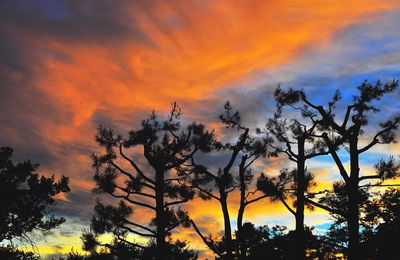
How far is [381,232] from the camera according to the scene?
76.8 feet

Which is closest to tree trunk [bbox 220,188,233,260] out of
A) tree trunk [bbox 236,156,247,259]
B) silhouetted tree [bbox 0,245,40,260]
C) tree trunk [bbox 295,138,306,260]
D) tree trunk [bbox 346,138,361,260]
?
tree trunk [bbox 236,156,247,259]

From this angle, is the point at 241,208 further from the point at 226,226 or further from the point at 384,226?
the point at 384,226

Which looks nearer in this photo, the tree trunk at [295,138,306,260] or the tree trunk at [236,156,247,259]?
the tree trunk at [295,138,306,260]

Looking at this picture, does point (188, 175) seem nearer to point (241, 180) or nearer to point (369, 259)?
point (241, 180)

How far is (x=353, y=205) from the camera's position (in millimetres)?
17188

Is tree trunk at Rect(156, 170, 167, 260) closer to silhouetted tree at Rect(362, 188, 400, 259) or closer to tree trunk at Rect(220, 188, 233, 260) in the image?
tree trunk at Rect(220, 188, 233, 260)

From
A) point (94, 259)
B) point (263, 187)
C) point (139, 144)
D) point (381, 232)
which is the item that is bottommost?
point (94, 259)

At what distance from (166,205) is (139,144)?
3.36 meters

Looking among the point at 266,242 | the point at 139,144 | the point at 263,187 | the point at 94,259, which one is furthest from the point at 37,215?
the point at 266,242

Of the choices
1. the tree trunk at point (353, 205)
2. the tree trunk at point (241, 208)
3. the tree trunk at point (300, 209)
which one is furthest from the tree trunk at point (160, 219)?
the tree trunk at point (353, 205)

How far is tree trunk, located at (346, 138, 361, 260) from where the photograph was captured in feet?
54.1

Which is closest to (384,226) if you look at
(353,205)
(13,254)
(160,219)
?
(353,205)

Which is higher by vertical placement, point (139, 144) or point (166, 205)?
point (139, 144)

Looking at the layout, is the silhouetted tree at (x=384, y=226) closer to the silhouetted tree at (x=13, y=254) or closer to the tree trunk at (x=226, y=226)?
the tree trunk at (x=226, y=226)
